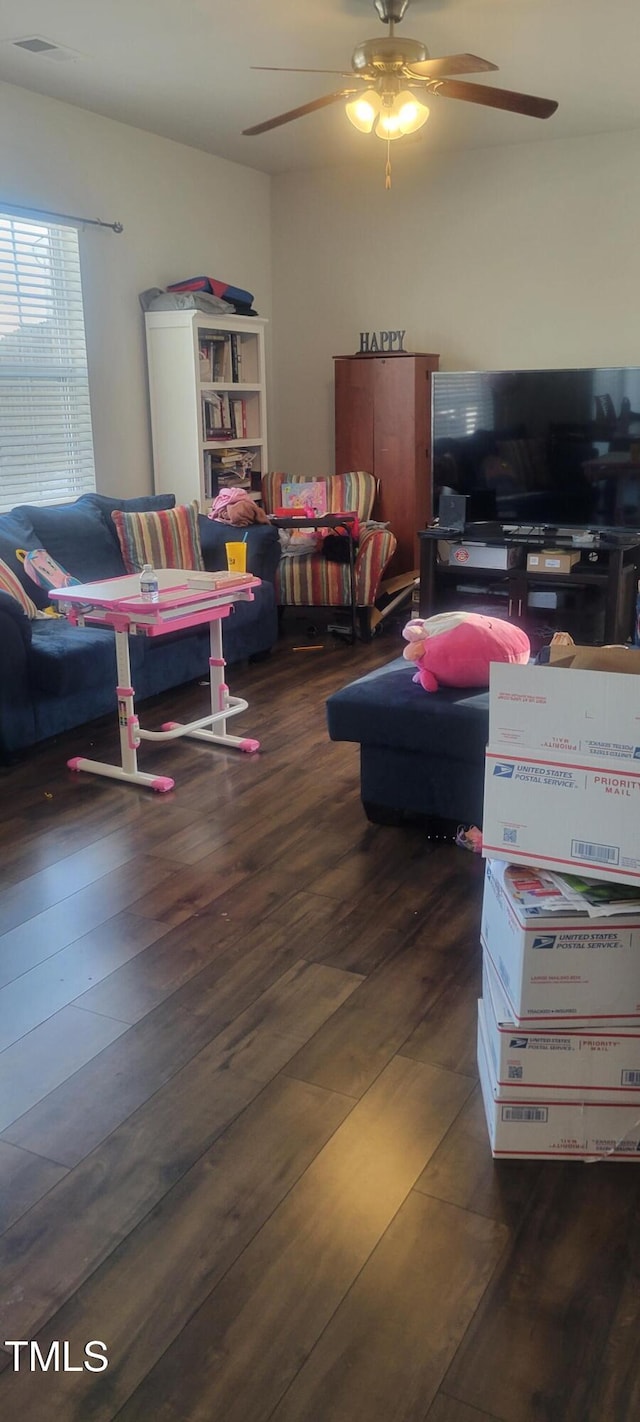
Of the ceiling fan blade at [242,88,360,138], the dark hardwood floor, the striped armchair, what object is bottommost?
the dark hardwood floor

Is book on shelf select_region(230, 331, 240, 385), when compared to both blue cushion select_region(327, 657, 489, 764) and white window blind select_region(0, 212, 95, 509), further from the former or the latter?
blue cushion select_region(327, 657, 489, 764)

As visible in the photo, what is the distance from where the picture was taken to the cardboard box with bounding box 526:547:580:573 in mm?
5062

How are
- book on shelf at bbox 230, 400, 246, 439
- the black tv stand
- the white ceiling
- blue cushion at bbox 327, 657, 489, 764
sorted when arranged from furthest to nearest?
book on shelf at bbox 230, 400, 246, 439 → the black tv stand → the white ceiling → blue cushion at bbox 327, 657, 489, 764

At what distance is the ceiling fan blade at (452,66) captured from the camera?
3131 millimetres

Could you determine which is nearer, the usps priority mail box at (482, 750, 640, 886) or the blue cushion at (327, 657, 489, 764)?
the usps priority mail box at (482, 750, 640, 886)

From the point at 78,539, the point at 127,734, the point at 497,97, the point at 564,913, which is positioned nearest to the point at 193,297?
the point at 78,539

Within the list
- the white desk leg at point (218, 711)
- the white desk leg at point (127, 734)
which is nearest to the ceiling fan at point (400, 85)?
the white desk leg at point (218, 711)

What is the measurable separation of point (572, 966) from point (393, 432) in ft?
15.3

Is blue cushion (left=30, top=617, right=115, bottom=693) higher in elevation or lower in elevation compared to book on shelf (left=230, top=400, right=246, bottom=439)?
lower

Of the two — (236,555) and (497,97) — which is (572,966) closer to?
(497,97)

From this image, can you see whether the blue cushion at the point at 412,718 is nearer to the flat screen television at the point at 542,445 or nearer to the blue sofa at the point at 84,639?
the blue sofa at the point at 84,639

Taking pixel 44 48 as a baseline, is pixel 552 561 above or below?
below

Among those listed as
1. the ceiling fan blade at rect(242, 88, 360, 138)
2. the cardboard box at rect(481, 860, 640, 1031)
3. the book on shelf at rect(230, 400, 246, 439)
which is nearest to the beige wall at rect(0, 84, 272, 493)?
the book on shelf at rect(230, 400, 246, 439)

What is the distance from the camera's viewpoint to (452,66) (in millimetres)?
3188
